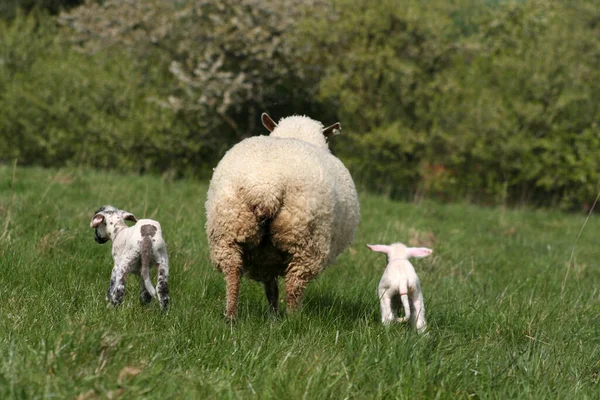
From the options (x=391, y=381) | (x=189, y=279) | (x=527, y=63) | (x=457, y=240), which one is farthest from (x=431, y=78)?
(x=391, y=381)

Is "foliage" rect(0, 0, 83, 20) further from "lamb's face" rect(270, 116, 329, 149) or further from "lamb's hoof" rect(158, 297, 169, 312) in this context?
Result: "lamb's hoof" rect(158, 297, 169, 312)

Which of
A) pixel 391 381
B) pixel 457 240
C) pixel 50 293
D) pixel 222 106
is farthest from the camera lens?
pixel 222 106

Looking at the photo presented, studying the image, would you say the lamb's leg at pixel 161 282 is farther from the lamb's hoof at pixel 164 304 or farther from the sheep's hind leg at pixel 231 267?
the sheep's hind leg at pixel 231 267

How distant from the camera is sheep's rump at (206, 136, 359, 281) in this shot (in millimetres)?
4160

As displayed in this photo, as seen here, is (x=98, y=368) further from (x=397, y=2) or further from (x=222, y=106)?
(x=397, y=2)

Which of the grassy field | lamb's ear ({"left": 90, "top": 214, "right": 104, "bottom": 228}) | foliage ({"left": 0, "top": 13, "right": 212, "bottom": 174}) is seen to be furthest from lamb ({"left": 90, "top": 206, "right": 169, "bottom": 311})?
foliage ({"left": 0, "top": 13, "right": 212, "bottom": 174})

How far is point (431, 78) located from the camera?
1831 centimetres

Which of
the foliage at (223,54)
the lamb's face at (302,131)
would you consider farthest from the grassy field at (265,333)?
the foliage at (223,54)

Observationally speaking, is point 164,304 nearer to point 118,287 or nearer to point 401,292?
point 118,287

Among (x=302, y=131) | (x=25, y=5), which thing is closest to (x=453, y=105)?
(x=302, y=131)

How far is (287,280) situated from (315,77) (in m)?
14.6

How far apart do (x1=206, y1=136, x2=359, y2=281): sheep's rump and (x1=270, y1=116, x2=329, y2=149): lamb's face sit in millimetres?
801

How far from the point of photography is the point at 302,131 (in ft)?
17.7

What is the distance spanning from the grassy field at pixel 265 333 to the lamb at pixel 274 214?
301 mm
